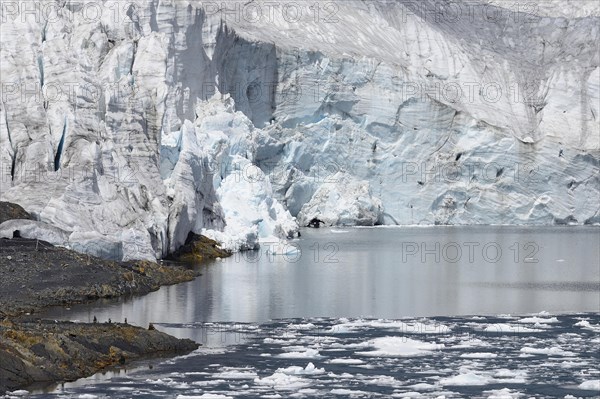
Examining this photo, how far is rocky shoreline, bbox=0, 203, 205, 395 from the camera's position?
13805 mm

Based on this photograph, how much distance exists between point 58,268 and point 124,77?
41.6ft

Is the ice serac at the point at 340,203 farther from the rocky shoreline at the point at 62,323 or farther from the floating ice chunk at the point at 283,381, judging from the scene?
the floating ice chunk at the point at 283,381

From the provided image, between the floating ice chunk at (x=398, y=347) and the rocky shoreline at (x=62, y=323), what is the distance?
280 cm

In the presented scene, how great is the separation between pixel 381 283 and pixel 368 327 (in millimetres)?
7779

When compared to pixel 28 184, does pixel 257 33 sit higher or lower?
higher

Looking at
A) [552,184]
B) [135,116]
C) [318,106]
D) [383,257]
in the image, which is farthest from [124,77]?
[552,184]

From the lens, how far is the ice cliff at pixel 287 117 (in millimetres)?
28969

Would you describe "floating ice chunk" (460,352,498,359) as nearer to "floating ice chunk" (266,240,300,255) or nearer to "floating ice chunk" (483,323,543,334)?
"floating ice chunk" (483,323,543,334)

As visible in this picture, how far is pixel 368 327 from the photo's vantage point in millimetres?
18953

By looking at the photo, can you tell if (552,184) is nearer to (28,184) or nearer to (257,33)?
(257,33)

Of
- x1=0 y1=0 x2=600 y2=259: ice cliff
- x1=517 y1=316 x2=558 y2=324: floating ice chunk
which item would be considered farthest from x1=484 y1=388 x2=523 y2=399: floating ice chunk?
x1=0 y1=0 x2=600 y2=259: ice cliff

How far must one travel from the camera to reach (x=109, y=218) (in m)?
26.7

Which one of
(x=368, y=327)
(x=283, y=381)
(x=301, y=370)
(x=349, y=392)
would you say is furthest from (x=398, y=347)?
(x=349, y=392)

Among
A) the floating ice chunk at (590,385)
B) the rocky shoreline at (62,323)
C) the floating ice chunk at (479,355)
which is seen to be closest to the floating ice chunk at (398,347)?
the floating ice chunk at (479,355)
